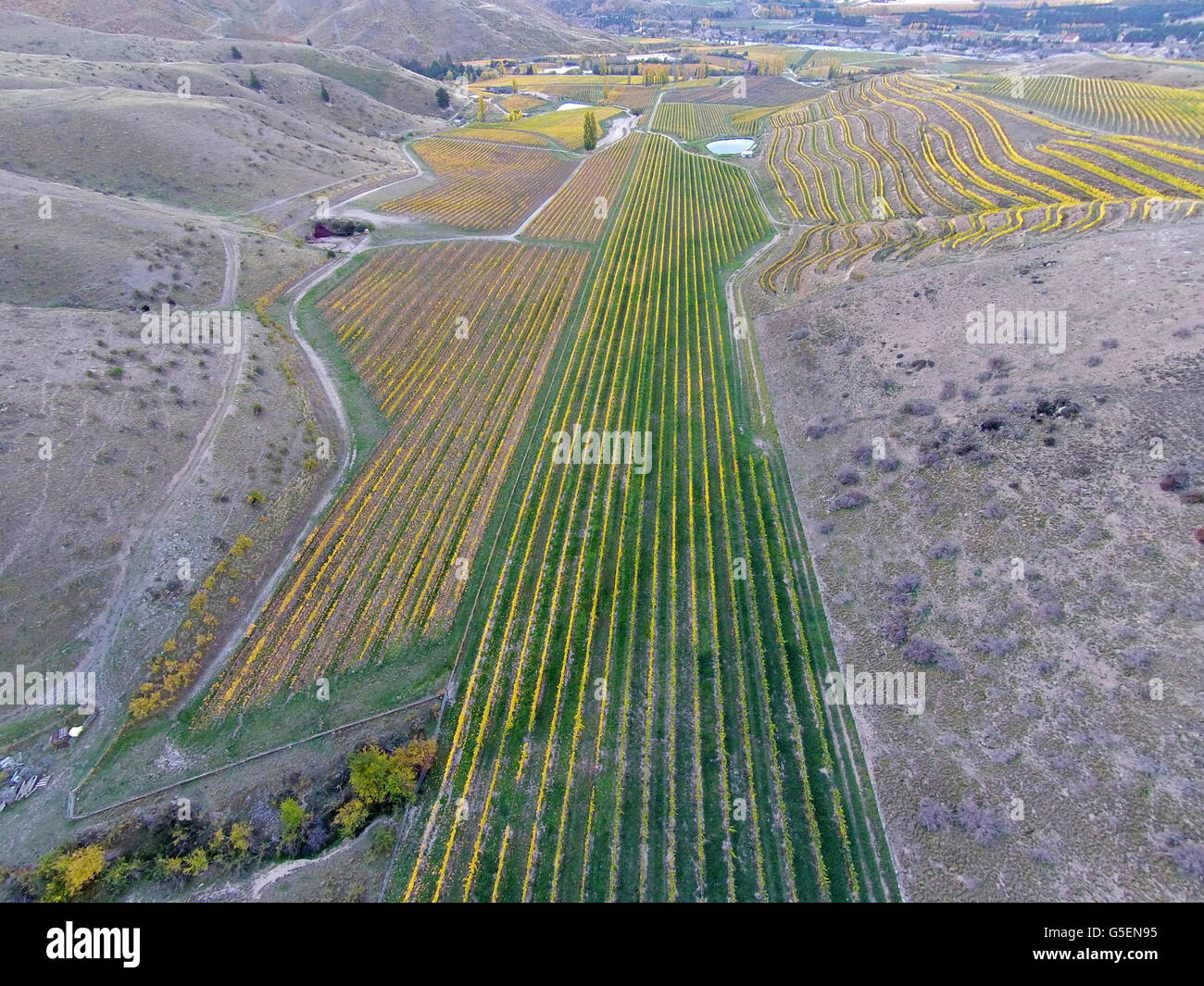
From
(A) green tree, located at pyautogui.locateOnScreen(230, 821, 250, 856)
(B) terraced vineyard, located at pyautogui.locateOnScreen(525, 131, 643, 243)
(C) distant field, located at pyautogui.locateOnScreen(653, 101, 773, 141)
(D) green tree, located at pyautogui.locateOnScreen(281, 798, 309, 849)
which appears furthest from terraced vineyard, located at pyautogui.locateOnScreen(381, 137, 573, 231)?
(A) green tree, located at pyautogui.locateOnScreen(230, 821, 250, 856)

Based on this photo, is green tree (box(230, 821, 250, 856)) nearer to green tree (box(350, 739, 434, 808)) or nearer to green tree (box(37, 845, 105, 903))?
green tree (box(350, 739, 434, 808))

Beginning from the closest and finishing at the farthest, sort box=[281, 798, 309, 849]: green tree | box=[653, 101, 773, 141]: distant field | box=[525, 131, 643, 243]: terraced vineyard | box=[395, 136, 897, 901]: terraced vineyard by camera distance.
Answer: box=[395, 136, 897, 901]: terraced vineyard
box=[281, 798, 309, 849]: green tree
box=[525, 131, 643, 243]: terraced vineyard
box=[653, 101, 773, 141]: distant field

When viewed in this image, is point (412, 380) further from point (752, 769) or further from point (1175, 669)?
point (1175, 669)

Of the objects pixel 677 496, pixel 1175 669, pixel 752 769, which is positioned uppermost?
pixel 677 496

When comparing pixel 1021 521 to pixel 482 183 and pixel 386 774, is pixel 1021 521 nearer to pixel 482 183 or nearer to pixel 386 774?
pixel 386 774

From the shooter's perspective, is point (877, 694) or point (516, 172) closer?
point (877, 694)

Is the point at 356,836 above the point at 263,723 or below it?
below

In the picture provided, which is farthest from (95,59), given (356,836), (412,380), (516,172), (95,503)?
(356,836)
